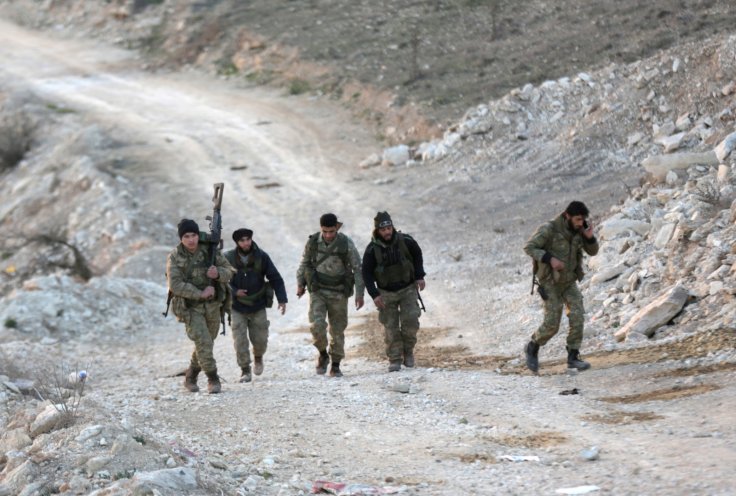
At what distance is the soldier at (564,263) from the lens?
9734 millimetres

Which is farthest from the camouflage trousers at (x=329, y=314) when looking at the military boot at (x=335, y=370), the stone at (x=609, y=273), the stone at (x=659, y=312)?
the stone at (x=609, y=273)

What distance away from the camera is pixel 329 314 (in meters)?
10.9

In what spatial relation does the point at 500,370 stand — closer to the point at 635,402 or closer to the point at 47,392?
the point at 635,402

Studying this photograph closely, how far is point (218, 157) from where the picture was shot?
84.8 ft

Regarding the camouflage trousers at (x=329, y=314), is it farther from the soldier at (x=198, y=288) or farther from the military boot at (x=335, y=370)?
the soldier at (x=198, y=288)

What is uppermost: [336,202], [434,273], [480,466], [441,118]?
[441,118]

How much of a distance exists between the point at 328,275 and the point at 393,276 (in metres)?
0.62

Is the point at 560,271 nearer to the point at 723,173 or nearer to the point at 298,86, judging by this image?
the point at 723,173

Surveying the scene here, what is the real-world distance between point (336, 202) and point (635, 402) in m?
14.1

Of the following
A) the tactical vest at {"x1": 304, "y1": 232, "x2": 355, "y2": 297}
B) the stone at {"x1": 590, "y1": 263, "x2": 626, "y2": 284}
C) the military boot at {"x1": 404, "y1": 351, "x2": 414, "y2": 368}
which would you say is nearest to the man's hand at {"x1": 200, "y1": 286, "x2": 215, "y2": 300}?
the tactical vest at {"x1": 304, "y1": 232, "x2": 355, "y2": 297}

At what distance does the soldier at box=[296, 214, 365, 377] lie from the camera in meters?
10.6

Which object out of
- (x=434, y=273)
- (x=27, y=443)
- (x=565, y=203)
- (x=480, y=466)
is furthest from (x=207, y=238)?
(x=565, y=203)

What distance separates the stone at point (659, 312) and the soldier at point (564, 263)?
0.94 meters

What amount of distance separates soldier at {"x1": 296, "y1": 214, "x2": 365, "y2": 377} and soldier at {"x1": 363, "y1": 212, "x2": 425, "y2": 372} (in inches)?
6.3
